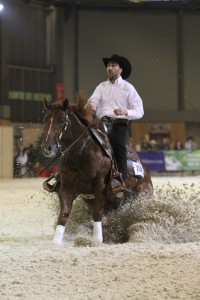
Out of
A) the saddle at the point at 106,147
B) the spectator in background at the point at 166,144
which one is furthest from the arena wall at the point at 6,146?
the saddle at the point at 106,147

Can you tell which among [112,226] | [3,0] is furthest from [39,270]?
[3,0]

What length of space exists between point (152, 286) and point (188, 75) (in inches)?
1110

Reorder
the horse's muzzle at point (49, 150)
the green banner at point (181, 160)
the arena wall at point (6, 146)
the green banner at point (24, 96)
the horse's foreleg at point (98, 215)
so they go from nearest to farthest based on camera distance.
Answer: the horse's muzzle at point (49, 150), the horse's foreleg at point (98, 215), the arena wall at point (6, 146), the green banner at point (181, 160), the green banner at point (24, 96)

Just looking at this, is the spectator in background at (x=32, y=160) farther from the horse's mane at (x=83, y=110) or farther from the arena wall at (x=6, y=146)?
the arena wall at (x=6, y=146)

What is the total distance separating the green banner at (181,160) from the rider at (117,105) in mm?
17854

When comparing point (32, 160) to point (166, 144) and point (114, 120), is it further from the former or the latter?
point (166, 144)

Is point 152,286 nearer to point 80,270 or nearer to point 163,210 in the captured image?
point 80,270

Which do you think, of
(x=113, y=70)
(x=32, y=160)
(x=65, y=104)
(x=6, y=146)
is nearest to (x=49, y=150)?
(x=65, y=104)

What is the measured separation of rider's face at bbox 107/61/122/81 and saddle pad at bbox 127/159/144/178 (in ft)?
3.48

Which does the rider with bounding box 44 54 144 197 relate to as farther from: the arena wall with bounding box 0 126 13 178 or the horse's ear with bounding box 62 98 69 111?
the arena wall with bounding box 0 126 13 178

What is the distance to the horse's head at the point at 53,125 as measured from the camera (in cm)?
647

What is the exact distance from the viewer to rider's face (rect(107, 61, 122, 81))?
7.50 metres

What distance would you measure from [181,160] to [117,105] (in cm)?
1819

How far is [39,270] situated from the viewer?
15.9 ft
